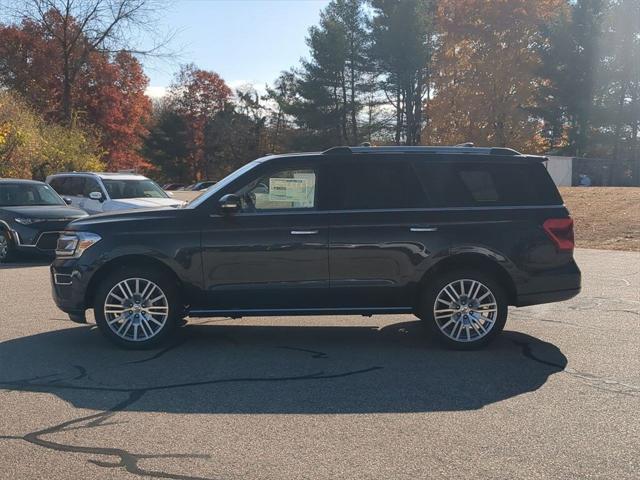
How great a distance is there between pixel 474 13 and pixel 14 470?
45394mm

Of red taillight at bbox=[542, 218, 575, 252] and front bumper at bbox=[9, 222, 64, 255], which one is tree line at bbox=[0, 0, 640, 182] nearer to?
front bumper at bbox=[9, 222, 64, 255]

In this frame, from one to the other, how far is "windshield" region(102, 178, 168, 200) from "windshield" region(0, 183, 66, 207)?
5.06 ft

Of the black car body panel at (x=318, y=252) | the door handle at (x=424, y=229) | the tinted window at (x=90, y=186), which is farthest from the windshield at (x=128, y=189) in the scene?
the door handle at (x=424, y=229)

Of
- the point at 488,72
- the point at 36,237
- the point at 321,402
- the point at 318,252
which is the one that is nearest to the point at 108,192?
the point at 36,237

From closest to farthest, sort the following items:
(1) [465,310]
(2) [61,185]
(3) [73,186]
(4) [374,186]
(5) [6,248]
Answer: (1) [465,310], (4) [374,186], (5) [6,248], (3) [73,186], (2) [61,185]

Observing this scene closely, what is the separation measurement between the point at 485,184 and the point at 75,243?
4265 mm

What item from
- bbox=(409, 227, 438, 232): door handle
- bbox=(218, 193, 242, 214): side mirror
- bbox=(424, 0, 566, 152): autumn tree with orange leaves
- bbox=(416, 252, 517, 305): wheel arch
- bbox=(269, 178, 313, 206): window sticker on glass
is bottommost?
bbox=(416, 252, 517, 305): wheel arch

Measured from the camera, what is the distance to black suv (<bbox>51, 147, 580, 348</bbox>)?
6.80 m

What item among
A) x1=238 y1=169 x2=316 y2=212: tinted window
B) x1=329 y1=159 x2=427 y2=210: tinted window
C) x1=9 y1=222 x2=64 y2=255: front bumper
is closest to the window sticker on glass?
x1=238 y1=169 x2=316 y2=212: tinted window

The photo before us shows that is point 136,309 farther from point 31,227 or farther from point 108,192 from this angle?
point 108,192

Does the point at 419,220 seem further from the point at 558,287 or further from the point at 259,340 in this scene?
the point at 259,340

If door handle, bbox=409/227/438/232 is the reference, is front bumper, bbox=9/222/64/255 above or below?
below

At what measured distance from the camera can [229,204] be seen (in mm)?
6785

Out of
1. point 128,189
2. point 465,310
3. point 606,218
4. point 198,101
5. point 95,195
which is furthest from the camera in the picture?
point 198,101
